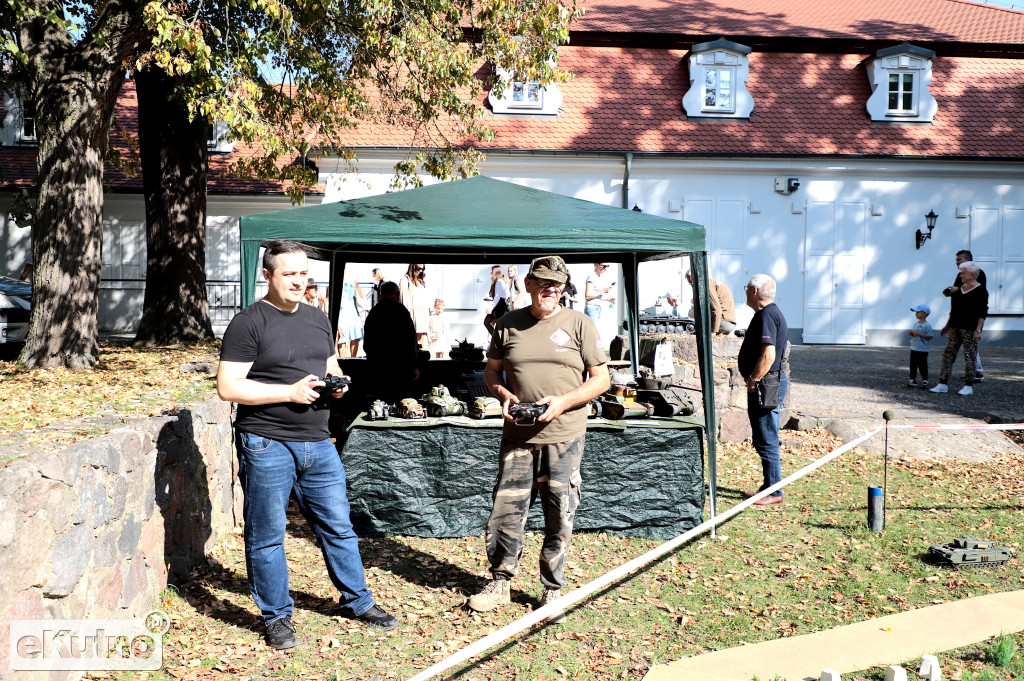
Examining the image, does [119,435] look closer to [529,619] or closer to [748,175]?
[529,619]

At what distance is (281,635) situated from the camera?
390cm

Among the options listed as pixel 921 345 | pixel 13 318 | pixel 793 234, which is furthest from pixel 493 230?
pixel 793 234

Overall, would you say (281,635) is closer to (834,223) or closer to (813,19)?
(834,223)

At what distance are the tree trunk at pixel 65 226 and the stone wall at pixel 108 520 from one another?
8.23ft

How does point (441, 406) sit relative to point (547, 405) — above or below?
below

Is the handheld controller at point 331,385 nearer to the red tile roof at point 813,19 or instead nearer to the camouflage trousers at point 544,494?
→ the camouflage trousers at point 544,494

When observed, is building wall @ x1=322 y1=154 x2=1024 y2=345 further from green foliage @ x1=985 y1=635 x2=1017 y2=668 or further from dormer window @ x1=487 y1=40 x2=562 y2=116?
green foliage @ x1=985 y1=635 x2=1017 y2=668

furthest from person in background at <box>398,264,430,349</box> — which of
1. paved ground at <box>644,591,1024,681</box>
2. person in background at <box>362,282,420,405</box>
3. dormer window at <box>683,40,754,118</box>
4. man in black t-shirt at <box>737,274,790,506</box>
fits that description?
dormer window at <box>683,40,754,118</box>

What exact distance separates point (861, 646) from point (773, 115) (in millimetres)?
16692

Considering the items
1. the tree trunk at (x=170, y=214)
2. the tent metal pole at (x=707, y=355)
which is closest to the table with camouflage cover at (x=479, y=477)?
the tent metal pole at (x=707, y=355)

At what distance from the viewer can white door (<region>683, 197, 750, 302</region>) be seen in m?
18.6

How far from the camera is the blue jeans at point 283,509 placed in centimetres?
375

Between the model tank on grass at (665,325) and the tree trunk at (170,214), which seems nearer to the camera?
the tree trunk at (170,214)

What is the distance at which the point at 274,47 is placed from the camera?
8844 millimetres
